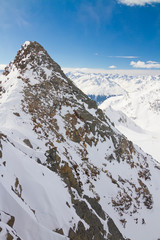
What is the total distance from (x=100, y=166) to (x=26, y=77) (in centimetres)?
2298

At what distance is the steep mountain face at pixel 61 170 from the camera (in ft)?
27.8

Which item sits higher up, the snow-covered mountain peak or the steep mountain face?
the snow-covered mountain peak

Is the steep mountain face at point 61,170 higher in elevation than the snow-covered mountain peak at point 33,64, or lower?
lower

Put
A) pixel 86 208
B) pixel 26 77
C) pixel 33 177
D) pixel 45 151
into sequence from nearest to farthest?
pixel 33 177 < pixel 86 208 < pixel 45 151 < pixel 26 77

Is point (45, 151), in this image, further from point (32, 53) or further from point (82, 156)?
point (32, 53)

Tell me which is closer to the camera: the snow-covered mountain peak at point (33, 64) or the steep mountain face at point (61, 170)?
the steep mountain face at point (61, 170)

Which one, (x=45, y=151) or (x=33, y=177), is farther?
(x=45, y=151)

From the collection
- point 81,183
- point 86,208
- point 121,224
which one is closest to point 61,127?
point 81,183

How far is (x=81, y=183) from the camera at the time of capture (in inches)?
677

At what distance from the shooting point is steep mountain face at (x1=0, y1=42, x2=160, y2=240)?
8.47 meters

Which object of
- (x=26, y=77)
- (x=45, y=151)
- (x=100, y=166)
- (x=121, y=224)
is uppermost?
(x=26, y=77)

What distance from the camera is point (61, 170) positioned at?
15.8 meters

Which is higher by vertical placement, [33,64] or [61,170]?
[33,64]

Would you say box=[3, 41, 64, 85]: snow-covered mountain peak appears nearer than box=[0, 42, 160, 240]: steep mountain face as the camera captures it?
No
